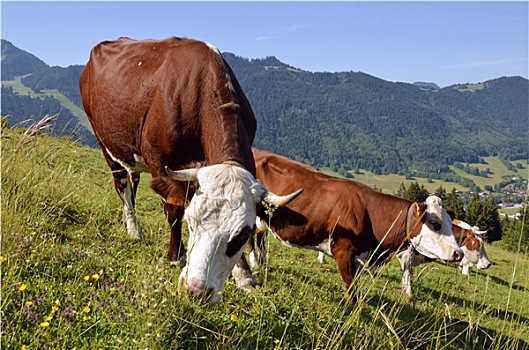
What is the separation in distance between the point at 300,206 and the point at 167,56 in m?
3.47

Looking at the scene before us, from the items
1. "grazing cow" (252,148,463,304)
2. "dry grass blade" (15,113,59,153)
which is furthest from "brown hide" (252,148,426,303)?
"dry grass blade" (15,113,59,153)

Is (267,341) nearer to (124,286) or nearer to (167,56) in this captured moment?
(124,286)

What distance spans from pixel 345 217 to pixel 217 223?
4.27 m

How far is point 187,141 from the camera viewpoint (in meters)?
4.96

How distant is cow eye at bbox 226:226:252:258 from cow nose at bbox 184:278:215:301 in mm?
368

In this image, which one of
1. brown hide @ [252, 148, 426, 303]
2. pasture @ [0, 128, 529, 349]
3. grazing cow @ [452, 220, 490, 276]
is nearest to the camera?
pasture @ [0, 128, 529, 349]

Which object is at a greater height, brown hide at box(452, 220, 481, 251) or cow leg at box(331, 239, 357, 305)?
cow leg at box(331, 239, 357, 305)

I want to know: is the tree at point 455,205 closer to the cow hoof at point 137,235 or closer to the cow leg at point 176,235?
the cow hoof at point 137,235

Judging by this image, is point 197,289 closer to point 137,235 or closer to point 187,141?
point 187,141

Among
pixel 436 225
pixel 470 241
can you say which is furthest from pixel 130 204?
pixel 470 241

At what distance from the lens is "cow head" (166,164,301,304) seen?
3.61m

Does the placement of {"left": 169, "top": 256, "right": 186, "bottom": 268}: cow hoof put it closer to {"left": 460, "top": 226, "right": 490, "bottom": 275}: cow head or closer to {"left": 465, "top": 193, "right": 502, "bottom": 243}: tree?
{"left": 460, "top": 226, "right": 490, "bottom": 275}: cow head

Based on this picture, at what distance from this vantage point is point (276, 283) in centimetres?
535

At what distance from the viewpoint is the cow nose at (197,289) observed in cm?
349
